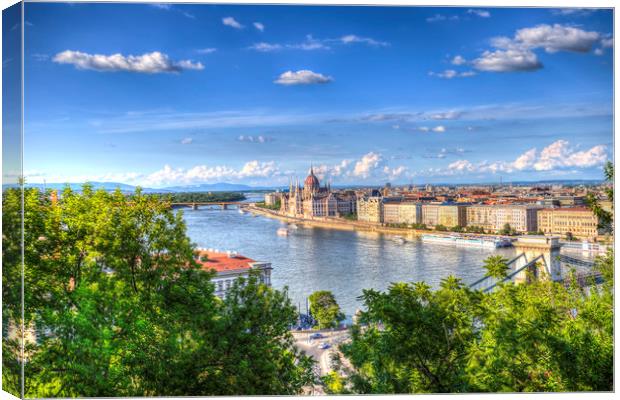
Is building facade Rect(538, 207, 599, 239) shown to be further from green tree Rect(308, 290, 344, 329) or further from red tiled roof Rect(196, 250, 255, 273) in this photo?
red tiled roof Rect(196, 250, 255, 273)

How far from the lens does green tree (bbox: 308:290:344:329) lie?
3.49 m

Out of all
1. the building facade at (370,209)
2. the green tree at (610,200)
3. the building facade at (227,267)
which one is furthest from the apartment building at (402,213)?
the green tree at (610,200)

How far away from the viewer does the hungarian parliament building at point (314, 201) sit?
3.88m

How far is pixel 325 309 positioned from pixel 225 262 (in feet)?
2.28

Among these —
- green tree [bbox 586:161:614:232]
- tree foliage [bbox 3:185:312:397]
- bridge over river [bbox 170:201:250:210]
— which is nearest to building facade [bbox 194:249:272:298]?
tree foliage [bbox 3:185:312:397]

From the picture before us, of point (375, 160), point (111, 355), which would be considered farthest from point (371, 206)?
point (111, 355)

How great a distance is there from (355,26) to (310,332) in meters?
1.84

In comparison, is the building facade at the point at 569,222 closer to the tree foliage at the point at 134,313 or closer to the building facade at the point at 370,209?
the building facade at the point at 370,209

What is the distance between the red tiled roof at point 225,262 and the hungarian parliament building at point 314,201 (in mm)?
545

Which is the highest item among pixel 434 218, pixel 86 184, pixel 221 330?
pixel 86 184

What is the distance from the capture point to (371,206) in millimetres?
4125

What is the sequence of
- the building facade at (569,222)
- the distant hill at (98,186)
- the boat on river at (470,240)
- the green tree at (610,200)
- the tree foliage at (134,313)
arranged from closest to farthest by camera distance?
1. the tree foliage at (134,313)
2. the green tree at (610,200)
3. the distant hill at (98,186)
4. the building facade at (569,222)
5. the boat on river at (470,240)

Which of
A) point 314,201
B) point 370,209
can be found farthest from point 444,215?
point 314,201

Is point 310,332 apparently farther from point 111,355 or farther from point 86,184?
point 86,184
